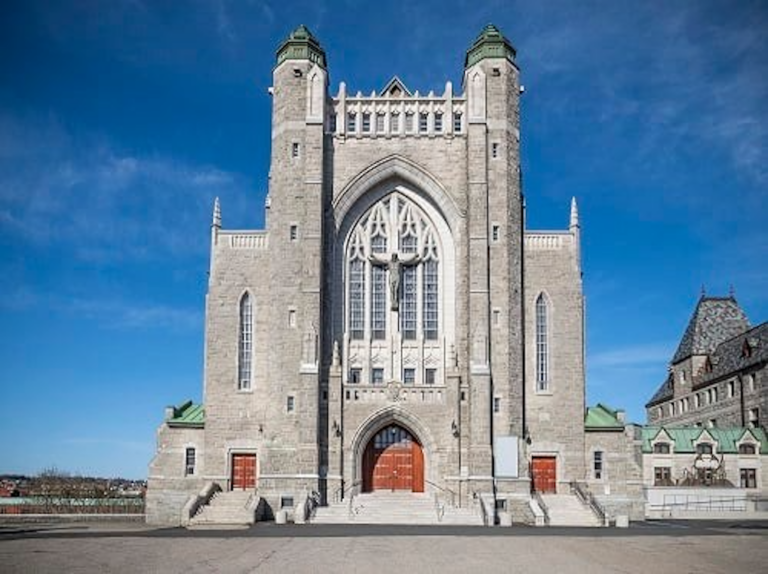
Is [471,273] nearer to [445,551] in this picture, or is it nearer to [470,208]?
[470,208]

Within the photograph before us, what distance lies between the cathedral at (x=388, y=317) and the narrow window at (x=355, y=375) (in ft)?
0.35

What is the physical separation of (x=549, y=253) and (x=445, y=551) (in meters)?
22.8

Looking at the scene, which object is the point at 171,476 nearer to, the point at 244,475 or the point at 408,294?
the point at 244,475

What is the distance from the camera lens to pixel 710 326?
75125 mm

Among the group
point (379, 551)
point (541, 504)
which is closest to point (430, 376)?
point (541, 504)

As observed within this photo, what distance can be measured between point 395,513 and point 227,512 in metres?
6.68

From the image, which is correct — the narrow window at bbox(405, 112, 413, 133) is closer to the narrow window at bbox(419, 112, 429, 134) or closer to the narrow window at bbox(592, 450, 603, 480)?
the narrow window at bbox(419, 112, 429, 134)

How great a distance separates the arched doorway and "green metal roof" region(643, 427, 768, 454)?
73.4 feet

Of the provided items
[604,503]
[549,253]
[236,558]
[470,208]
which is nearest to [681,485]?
[604,503]

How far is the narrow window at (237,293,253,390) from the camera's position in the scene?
4434 centimetres

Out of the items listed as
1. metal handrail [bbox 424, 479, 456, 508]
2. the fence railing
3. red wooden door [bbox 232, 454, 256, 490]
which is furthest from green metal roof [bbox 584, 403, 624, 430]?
the fence railing

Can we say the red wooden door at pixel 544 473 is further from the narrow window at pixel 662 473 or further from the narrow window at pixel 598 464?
the narrow window at pixel 662 473

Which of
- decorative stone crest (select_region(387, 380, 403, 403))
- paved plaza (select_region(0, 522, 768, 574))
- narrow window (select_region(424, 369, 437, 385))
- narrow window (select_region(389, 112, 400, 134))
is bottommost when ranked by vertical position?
paved plaza (select_region(0, 522, 768, 574))

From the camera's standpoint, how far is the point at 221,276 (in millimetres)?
45156
